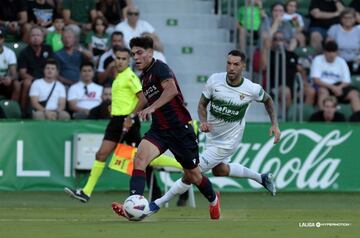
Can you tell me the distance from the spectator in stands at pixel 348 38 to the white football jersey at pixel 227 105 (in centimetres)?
870

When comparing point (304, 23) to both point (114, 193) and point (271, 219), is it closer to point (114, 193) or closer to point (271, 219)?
point (114, 193)

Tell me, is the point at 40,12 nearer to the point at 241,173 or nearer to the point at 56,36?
the point at 56,36

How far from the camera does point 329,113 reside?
2225 cm

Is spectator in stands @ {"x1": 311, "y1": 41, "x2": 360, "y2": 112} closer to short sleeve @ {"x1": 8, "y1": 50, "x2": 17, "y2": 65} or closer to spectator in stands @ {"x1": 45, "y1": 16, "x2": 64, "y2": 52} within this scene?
spectator in stands @ {"x1": 45, "y1": 16, "x2": 64, "y2": 52}

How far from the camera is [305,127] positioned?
69.3 ft

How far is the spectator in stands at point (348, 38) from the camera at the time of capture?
24.2 m

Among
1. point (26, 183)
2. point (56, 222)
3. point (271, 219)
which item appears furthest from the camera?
Answer: point (26, 183)

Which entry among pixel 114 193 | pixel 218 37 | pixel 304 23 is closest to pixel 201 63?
pixel 218 37

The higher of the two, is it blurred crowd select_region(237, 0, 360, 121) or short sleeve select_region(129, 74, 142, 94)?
short sleeve select_region(129, 74, 142, 94)

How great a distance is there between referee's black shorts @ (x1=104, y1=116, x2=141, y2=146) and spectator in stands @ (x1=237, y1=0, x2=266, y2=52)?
5.83 meters

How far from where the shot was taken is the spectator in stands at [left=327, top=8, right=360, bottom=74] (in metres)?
24.2

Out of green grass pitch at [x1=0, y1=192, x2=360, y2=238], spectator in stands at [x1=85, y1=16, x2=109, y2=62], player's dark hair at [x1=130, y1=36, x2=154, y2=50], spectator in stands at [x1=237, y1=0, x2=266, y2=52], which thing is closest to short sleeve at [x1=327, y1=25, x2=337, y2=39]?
spectator in stands at [x1=237, y1=0, x2=266, y2=52]

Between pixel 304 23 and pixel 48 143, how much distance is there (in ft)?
23.5

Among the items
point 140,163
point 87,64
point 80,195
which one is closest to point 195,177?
point 140,163
